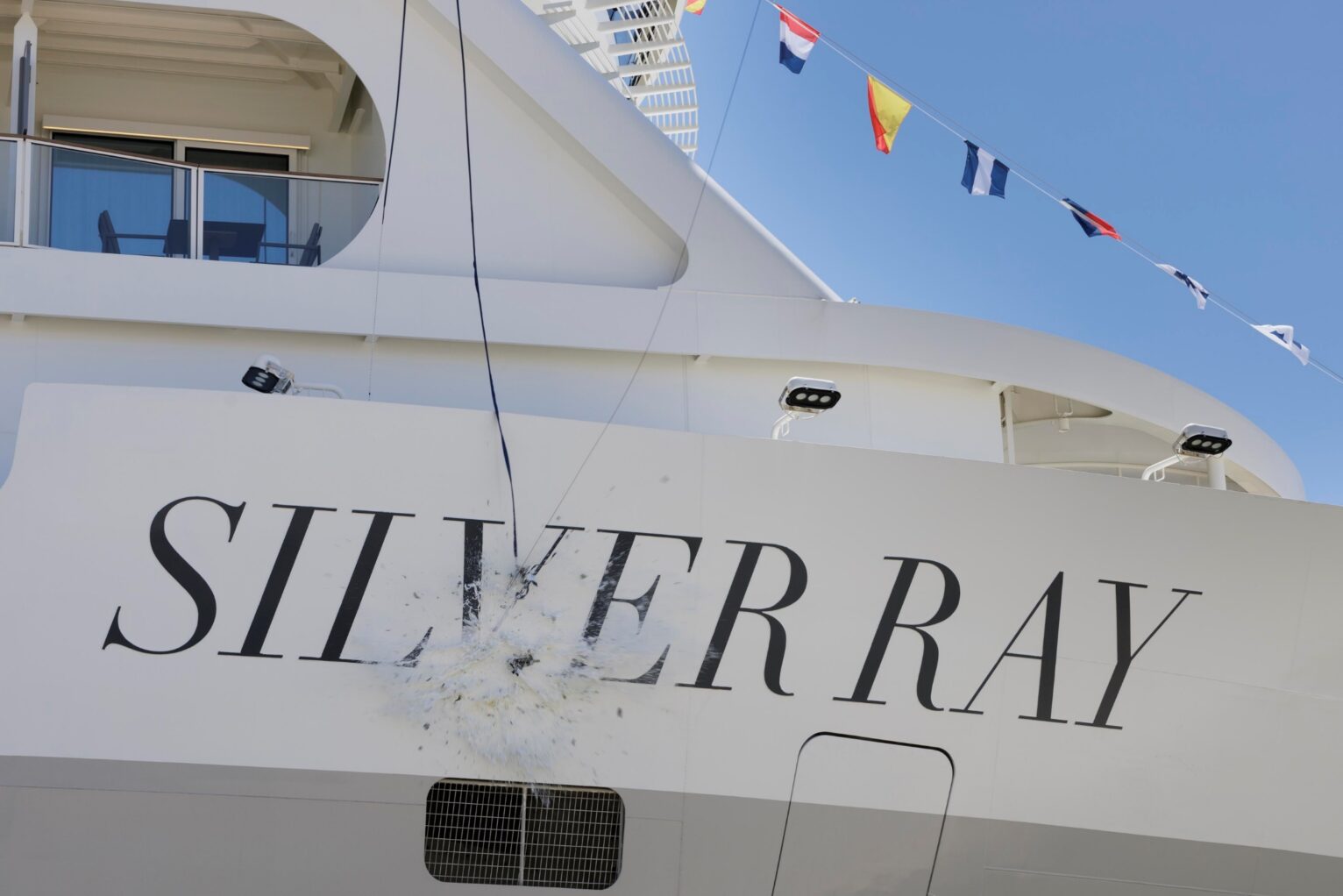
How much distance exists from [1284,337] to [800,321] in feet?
10.3

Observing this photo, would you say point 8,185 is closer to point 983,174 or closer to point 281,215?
point 281,215

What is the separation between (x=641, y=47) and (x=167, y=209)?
5313 millimetres

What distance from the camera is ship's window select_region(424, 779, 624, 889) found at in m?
5.32

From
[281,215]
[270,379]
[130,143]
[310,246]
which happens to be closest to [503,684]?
[270,379]

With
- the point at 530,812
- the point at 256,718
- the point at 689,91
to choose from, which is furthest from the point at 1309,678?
the point at 689,91

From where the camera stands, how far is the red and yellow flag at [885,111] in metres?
7.88

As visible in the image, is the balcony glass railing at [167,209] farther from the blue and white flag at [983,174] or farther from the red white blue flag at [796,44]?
the blue and white flag at [983,174]

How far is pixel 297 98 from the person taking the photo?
32.0 ft

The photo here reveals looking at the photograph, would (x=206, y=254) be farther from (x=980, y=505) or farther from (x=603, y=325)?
(x=980, y=505)

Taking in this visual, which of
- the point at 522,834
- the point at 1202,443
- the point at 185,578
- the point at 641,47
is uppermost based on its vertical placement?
the point at 641,47

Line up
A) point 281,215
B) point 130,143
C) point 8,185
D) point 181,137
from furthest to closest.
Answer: point 130,143
point 181,137
point 281,215
point 8,185

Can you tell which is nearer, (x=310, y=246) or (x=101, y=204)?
(x=101, y=204)

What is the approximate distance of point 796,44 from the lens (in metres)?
8.12

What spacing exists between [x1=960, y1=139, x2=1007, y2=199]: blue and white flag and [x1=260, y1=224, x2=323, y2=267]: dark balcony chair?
12.1ft
